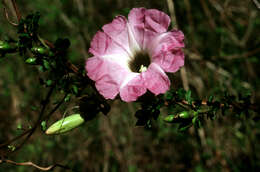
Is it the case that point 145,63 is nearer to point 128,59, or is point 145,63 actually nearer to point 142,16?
point 128,59

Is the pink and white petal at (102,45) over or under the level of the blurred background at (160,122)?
over

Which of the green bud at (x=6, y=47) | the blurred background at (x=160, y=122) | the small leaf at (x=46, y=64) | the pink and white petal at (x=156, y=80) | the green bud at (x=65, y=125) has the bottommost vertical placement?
the blurred background at (x=160, y=122)

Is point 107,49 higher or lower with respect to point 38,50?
lower

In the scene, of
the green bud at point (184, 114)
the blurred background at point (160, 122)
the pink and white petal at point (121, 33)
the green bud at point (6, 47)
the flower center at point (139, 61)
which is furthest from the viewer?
the blurred background at point (160, 122)

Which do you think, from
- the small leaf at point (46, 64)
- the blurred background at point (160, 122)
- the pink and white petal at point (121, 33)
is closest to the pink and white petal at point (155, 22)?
the pink and white petal at point (121, 33)

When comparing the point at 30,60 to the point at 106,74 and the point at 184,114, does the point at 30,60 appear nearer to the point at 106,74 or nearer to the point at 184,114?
the point at 106,74

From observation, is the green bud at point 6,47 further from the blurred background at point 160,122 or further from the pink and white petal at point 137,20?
the blurred background at point 160,122

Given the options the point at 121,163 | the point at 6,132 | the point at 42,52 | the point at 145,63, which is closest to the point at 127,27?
the point at 145,63

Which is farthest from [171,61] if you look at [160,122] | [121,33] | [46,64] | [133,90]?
[160,122]
